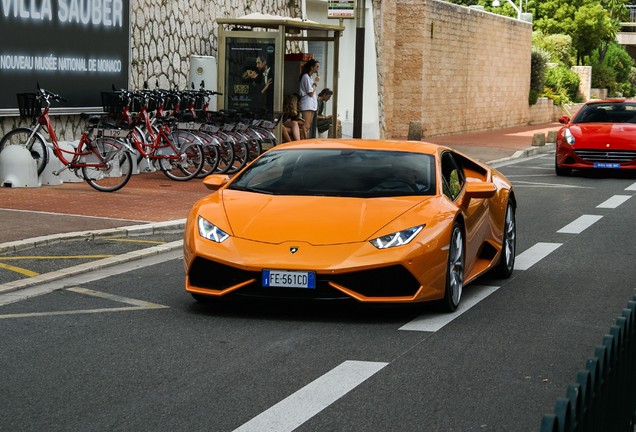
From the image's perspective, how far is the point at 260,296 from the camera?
8781 mm

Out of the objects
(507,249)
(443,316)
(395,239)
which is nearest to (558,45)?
(507,249)

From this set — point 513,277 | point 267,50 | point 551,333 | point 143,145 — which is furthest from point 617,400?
point 267,50

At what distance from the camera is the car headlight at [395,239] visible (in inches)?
348

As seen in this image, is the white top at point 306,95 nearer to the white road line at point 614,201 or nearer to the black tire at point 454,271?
the white road line at point 614,201

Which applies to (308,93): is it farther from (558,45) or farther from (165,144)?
(558,45)

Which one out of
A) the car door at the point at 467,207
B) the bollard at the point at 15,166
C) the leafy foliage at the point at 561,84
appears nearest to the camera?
the car door at the point at 467,207

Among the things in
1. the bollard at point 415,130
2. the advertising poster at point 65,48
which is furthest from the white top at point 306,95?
the bollard at point 415,130

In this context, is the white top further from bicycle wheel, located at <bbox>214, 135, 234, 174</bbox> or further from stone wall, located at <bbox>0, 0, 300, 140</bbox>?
bicycle wheel, located at <bbox>214, 135, 234, 174</bbox>

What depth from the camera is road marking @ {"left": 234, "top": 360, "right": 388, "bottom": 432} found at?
20.0ft

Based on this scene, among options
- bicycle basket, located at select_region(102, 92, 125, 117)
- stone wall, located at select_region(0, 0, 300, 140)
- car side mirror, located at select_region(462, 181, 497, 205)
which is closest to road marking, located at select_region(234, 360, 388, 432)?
car side mirror, located at select_region(462, 181, 497, 205)

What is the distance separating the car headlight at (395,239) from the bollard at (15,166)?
1009 cm

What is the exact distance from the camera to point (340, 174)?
1001 cm

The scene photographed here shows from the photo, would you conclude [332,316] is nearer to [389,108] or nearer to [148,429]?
[148,429]

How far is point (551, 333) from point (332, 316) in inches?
59.1
